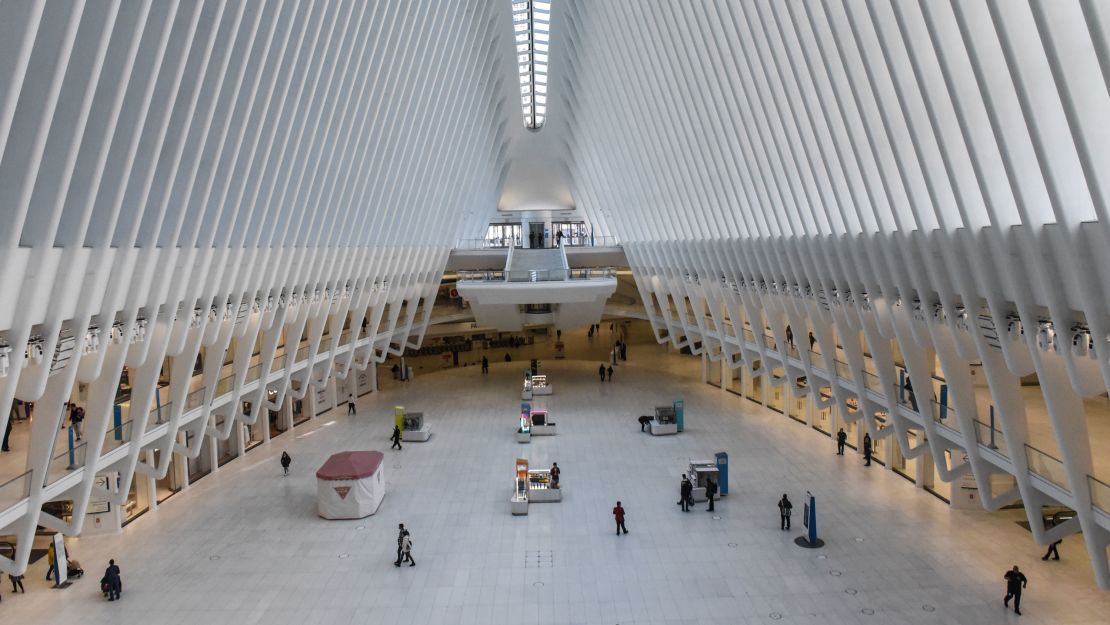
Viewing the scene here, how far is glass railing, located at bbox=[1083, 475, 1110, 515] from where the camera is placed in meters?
9.31

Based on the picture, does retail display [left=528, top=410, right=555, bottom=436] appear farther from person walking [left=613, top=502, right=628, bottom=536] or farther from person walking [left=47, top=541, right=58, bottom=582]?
person walking [left=47, top=541, right=58, bottom=582]

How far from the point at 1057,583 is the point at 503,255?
25.6 meters

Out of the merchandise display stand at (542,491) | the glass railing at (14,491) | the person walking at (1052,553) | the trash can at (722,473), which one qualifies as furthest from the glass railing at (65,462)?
the person walking at (1052,553)

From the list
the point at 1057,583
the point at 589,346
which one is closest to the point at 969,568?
the point at 1057,583

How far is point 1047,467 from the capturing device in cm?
1076

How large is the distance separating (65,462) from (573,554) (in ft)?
30.8

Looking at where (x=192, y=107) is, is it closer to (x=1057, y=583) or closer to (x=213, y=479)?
(x=213, y=479)

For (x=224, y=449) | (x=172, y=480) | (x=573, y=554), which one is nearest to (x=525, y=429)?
(x=573, y=554)

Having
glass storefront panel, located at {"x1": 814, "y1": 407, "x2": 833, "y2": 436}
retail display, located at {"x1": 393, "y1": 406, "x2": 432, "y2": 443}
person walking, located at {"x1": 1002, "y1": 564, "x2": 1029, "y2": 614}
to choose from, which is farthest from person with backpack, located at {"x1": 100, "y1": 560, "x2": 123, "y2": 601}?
glass storefront panel, located at {"x1": 814, "y1": 407, "x2": 833, "y2": 436}

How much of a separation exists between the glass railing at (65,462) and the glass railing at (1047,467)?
1501 centimetres

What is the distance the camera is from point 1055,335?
358 inches

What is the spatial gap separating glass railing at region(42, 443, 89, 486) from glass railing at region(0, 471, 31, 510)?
19.6 inches

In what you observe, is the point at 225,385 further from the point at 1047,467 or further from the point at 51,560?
the point at 1047,467

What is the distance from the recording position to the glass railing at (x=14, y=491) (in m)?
10.4
